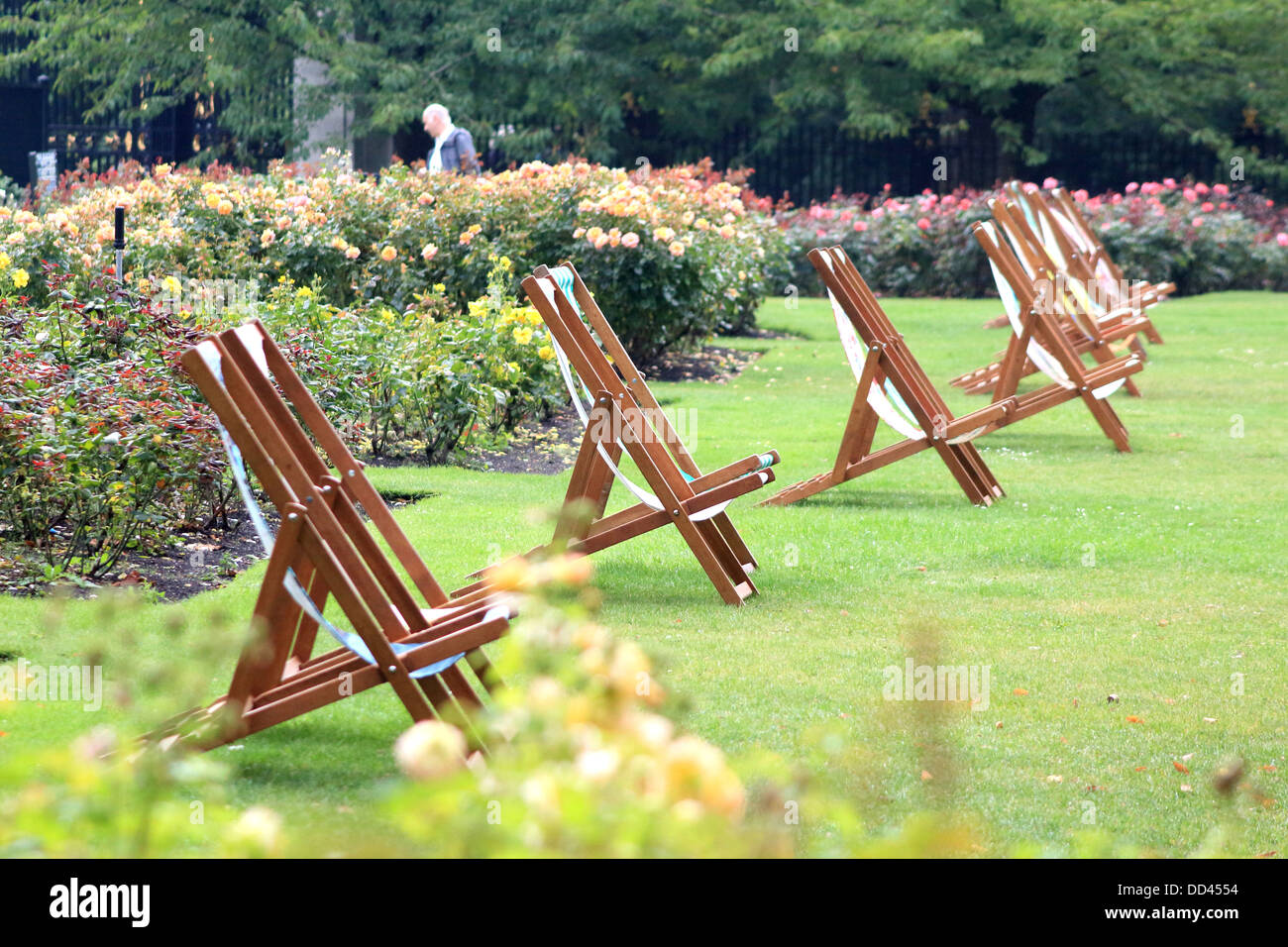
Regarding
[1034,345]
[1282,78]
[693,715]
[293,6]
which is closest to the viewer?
[693,715]

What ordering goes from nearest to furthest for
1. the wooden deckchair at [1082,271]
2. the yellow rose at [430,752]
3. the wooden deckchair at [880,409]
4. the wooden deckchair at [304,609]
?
the yellow rose at [430,752] < the wooden deckchair at [304,609] < the wooden deckchair at [880,409] < the wooden deckchair at [1082,271]

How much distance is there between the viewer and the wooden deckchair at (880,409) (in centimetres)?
713

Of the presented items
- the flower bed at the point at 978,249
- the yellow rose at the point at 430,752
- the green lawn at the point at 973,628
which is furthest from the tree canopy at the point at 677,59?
the yellow rose at the point at 430,752

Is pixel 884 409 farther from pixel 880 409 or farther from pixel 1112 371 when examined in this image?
pixel 1112 371

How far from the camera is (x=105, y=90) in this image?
27453 mm

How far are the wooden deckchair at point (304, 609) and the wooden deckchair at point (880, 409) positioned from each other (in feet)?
12.0

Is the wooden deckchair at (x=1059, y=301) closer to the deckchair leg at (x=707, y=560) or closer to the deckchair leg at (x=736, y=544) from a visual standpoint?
the deckchair leg at (x=736, y=544)

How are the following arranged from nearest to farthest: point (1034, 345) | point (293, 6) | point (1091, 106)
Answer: point (1034, 345) → point (293, 6) → point (1091, 106)

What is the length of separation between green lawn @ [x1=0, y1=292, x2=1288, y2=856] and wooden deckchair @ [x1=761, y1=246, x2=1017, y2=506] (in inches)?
6.5

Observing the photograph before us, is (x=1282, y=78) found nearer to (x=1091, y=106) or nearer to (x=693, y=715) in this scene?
(x=1091, y=106)
